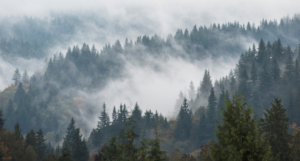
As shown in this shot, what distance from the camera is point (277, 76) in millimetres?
134375

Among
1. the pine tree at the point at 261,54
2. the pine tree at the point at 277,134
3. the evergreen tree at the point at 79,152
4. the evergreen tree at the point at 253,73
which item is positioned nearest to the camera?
the pine tree at the point at 277,134

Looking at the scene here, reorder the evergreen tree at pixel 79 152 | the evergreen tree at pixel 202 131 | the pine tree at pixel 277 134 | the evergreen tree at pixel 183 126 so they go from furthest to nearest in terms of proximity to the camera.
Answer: the evergreen tree at pixel 183 126 → the evergreen tree at pixel 202 131 → the evergreen tree at pixel 79 152 → the pine tree at pixel 277 134

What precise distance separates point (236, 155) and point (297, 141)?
21514 millimetres

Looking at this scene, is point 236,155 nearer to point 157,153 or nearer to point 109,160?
point 157,153

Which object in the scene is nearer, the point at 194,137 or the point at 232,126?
the point at 232,126

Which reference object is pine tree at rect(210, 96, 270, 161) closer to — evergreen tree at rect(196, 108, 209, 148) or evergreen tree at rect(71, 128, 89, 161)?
evergreen tree at rect(71, 128, 89, 161)

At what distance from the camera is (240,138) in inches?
758

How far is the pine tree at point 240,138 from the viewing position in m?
18.9

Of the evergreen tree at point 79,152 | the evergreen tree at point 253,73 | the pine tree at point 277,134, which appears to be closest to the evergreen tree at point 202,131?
the evergreen tree at point 253,73

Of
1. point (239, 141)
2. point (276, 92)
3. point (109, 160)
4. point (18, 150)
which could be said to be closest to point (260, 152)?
point (239, 141)

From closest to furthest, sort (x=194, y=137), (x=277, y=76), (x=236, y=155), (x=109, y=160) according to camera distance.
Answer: (x=236, y=155) < (x=109, y=160) < (x=194, y=137) < (x=277, y=76)

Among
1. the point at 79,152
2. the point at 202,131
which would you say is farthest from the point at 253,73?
the point at 79,152

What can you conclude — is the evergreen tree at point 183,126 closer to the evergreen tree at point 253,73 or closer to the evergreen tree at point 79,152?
the evergreen tree at point 253,73

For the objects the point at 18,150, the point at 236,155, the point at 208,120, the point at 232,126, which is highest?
the point at 208,120
